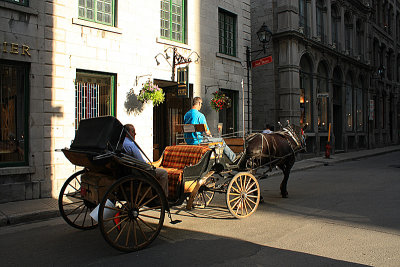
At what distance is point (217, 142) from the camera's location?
6227 mm

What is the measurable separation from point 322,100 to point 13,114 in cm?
1787

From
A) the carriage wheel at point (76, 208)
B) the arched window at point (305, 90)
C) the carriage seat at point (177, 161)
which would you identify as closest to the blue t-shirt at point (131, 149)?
the carriage seat at point (177, 161)

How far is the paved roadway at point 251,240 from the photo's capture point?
159 inches

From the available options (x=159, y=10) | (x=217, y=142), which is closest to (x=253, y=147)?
(x=217, y=142)

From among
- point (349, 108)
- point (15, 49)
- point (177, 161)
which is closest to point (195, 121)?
point (177, 161)

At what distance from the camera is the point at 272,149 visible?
742cm

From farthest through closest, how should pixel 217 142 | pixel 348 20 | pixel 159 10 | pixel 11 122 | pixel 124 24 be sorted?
pixel 348 20
pixel 159 10
pixel 124 24
pixel 11 122
pixel 217 142

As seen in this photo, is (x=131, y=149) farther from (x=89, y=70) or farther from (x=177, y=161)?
(x=89, y=70)

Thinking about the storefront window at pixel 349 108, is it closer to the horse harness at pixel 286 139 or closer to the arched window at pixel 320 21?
the arched window at pixel 320 21

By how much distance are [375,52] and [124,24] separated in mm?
27152

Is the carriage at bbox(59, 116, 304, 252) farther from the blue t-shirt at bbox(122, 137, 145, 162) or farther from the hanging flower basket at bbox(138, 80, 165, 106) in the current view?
the hanging flower basket at bbox(138, 80, 165, 106)

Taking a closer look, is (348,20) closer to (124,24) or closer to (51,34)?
(124,24)

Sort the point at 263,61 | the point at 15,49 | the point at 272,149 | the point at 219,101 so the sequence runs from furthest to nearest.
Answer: the point at 263,61
the point at 219,101
the point at 15,49
the point at 272,149

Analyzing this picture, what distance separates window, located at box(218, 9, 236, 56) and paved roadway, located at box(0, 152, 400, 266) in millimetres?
8125
